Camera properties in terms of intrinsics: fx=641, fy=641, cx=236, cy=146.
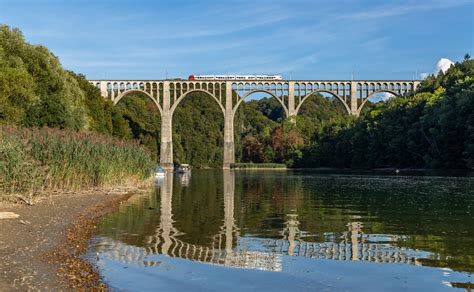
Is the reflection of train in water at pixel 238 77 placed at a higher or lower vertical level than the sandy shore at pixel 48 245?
higher

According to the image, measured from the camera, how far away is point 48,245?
11.8 m

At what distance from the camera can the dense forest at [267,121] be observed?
41906 mm

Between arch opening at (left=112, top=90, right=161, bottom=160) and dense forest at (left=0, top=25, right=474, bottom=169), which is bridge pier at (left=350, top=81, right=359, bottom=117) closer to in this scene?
dense forest at (left=0, top=25, right=474, bottom=169)

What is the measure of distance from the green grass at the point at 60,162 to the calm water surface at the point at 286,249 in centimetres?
308

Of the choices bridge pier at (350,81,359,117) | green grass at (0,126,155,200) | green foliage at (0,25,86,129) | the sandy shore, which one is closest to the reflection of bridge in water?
the sandy shore

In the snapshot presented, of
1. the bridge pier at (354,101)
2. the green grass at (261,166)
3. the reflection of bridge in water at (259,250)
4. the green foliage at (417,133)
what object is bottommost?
the reflection of bridge in water at (259,250)

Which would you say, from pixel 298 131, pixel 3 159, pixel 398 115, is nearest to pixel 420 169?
pixel 398 115

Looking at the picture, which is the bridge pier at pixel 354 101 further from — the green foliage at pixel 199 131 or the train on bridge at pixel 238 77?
the green foliage at pixel 199 131

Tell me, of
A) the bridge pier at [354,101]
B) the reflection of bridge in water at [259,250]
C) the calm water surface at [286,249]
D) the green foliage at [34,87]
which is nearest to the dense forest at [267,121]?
the green foliage at [34,87]

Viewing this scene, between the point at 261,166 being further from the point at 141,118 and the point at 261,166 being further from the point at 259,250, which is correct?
the point at 259,250

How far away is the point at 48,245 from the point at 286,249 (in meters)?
4.42

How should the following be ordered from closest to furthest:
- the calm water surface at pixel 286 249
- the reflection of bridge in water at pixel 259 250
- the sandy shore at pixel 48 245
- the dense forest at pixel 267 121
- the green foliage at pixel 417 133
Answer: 1. the sandy shore at pixel 48 245
2. the calm water surface at pixel 286 249
3. the reflection of bridge in water at pixel 259 250
4. the dense forest at pixel 267 121
5. the green foliage at pixel 417 133

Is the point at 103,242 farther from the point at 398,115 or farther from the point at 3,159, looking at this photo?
the point at 398,115

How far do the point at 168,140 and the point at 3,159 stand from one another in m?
87.9
